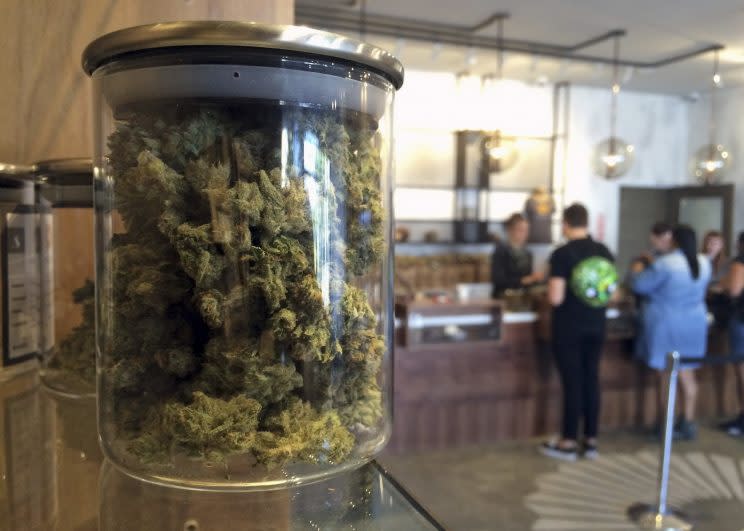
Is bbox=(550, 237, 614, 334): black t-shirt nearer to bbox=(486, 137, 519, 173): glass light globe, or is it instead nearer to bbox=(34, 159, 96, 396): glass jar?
bbox=(486, 137, 519, 173): glass light globe

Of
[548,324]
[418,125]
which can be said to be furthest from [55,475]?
[418,125]

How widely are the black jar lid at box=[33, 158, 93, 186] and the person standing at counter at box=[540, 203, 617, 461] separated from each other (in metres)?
3.06

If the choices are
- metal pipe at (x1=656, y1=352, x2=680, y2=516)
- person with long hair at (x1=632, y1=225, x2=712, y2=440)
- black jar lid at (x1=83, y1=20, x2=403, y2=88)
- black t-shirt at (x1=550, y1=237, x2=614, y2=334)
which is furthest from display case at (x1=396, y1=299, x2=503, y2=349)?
black jar lid at (x1=83, y1=20, x2=403, y2=88)

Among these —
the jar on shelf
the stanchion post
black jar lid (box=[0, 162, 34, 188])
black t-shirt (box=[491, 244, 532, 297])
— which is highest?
black jar lid (box=[0, 162, 34, 188])

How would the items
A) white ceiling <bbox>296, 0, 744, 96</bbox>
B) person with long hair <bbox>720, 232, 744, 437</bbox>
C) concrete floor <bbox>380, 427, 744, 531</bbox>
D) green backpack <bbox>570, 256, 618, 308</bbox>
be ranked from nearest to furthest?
concrete floor <bbox>380, 427, 744, 531</bbox>, green backpack <bbox>570, 256, 618, 308</bbox>, person with long hair <bbox>720, 232, 744, 437</bbox>, white ceiling <bbox>296, 0, 744, 96</bbox>

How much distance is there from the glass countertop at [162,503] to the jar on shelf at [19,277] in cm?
26

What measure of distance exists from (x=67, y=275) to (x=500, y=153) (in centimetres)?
429

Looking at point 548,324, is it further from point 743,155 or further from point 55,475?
point 743,155

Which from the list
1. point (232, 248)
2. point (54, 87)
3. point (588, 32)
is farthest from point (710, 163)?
point (232, 248)

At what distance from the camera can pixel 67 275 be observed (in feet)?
2.90

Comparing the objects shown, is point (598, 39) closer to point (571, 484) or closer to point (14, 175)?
point (571, 484)

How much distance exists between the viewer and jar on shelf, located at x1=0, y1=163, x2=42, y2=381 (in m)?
0.80

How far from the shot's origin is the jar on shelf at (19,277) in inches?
31.7

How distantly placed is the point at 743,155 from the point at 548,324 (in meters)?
4.05
